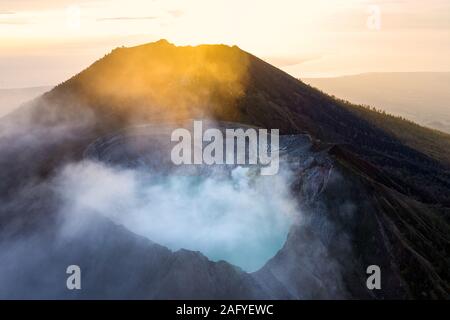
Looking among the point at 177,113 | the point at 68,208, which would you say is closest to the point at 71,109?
the point at 177,113

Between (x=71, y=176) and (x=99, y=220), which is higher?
(x=71, y=176)

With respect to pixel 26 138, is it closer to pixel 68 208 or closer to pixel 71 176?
pixel 71 176

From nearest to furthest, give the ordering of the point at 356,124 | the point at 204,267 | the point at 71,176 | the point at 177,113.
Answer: the point at 204,267, the point at 71,176, the point at 177,113, the point at 356,124

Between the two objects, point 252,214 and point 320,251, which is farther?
point 252,214
